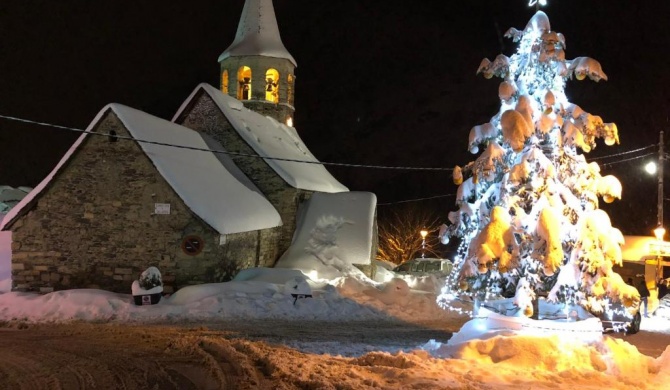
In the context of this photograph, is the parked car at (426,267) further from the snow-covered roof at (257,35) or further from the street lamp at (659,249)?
the snow-covered roof at (257,35)

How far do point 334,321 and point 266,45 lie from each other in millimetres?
18312

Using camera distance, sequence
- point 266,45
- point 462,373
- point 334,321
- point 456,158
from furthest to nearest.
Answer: point 456,158 → point 266,45 → point 334,321 → point 462,373

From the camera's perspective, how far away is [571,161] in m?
8.66

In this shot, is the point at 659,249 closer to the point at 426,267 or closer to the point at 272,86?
the point at 426,267

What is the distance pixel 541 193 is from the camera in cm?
862

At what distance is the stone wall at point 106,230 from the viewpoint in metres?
15.2

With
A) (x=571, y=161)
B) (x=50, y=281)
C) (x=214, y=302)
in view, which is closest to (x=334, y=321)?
(x=214, y=302)

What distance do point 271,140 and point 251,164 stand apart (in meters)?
2.61

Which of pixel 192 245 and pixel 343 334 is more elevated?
pixel 192 245

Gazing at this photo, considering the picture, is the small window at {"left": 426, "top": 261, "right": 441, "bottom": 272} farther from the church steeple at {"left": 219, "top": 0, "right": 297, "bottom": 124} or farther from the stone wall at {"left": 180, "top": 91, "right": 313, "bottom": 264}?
the church steeple at {"left": 219, "top": 0, "right": 297, "bottom": 124}

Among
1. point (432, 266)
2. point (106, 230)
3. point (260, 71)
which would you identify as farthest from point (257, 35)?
point (106, 230)

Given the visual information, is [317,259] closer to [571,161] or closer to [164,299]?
[164,299]

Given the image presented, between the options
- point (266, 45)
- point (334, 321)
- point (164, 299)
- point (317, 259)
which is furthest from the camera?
point (266, 45)

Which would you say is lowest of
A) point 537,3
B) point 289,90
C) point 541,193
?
point 541,193
